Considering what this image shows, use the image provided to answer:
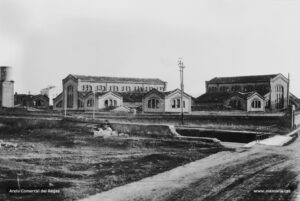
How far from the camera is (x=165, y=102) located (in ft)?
176

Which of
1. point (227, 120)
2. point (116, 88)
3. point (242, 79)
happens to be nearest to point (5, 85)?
point (116, 88)

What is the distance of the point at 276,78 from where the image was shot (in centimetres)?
6275

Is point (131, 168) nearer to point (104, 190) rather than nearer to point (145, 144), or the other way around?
point (104, 190)

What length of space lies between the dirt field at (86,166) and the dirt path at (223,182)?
83 cm

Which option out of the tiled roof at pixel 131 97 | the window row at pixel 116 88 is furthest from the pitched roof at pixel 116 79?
the tiled roof at pixel 131 97

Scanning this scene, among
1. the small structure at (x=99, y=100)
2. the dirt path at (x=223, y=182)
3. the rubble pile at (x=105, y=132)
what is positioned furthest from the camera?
the small structure at (x=99, y=100)

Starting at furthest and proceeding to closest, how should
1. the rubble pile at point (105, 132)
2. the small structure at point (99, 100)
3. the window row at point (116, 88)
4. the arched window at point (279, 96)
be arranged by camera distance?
the window row at point (116, 88) → the arched window at point (279, 96) → the small structure at point (99, 100) → the rubble pile at point (105, 132)

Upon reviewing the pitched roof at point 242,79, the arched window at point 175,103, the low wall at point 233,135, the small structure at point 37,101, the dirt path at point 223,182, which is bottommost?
the dirt path at point 223,182

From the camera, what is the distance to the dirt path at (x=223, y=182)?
1100 cm

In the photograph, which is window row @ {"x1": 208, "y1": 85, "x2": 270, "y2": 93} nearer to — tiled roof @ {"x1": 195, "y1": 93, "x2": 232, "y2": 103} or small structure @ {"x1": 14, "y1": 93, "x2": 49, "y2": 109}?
tiled roof @ {"x1": 195, "y1": 93, "x2": 232, "y2": 103}

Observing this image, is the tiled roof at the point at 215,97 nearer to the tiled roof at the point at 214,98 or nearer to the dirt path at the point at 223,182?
the tiled roof at the point at 214,98

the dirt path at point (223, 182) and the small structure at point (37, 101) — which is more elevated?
the small structure at point (37, 101)

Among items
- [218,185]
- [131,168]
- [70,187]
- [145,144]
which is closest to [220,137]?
[145,144]

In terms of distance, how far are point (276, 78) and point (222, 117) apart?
32.3 m
